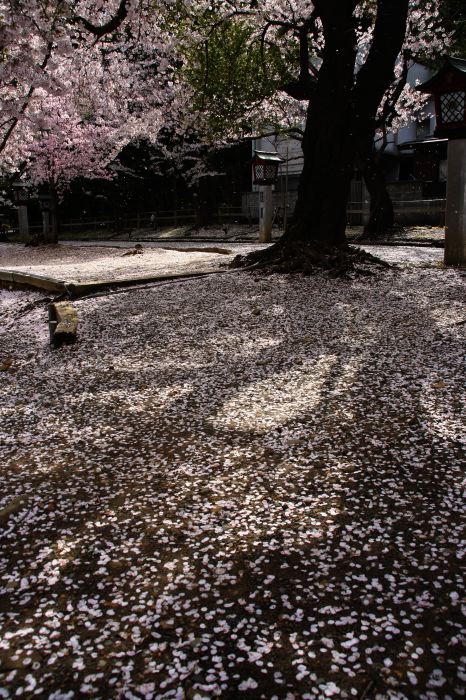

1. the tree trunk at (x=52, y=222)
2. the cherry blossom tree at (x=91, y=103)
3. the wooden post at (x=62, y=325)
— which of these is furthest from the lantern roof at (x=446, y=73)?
the tree trunk at (x=52, y=222)

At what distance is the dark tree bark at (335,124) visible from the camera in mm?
8234

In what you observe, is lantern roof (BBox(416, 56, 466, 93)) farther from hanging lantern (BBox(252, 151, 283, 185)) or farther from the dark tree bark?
hanging lantern (BBox(252, 151, 283, 185))

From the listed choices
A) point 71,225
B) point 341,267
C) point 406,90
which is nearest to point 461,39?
point 406,90

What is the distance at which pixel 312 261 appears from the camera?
837cm

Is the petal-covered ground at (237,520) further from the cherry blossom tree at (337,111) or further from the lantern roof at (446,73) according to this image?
the lantern roof at (446,73)

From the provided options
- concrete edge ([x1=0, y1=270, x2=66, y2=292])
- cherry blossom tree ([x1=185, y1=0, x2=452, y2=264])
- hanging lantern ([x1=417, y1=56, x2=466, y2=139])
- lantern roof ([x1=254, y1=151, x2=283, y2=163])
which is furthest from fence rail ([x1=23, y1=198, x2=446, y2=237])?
concrete edge ([x1=0, y1=270, x2=66, y2=292])

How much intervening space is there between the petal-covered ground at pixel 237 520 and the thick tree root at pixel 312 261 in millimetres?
3093

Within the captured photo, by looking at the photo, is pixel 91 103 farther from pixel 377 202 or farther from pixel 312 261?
pixel 312 261

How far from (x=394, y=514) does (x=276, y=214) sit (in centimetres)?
2237

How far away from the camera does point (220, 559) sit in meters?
2.16

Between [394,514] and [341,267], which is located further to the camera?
[341,267]

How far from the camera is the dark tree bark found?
324 inches

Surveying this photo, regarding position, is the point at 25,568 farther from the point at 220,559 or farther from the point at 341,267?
the point at 341,267

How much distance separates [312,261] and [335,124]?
2052 mm
